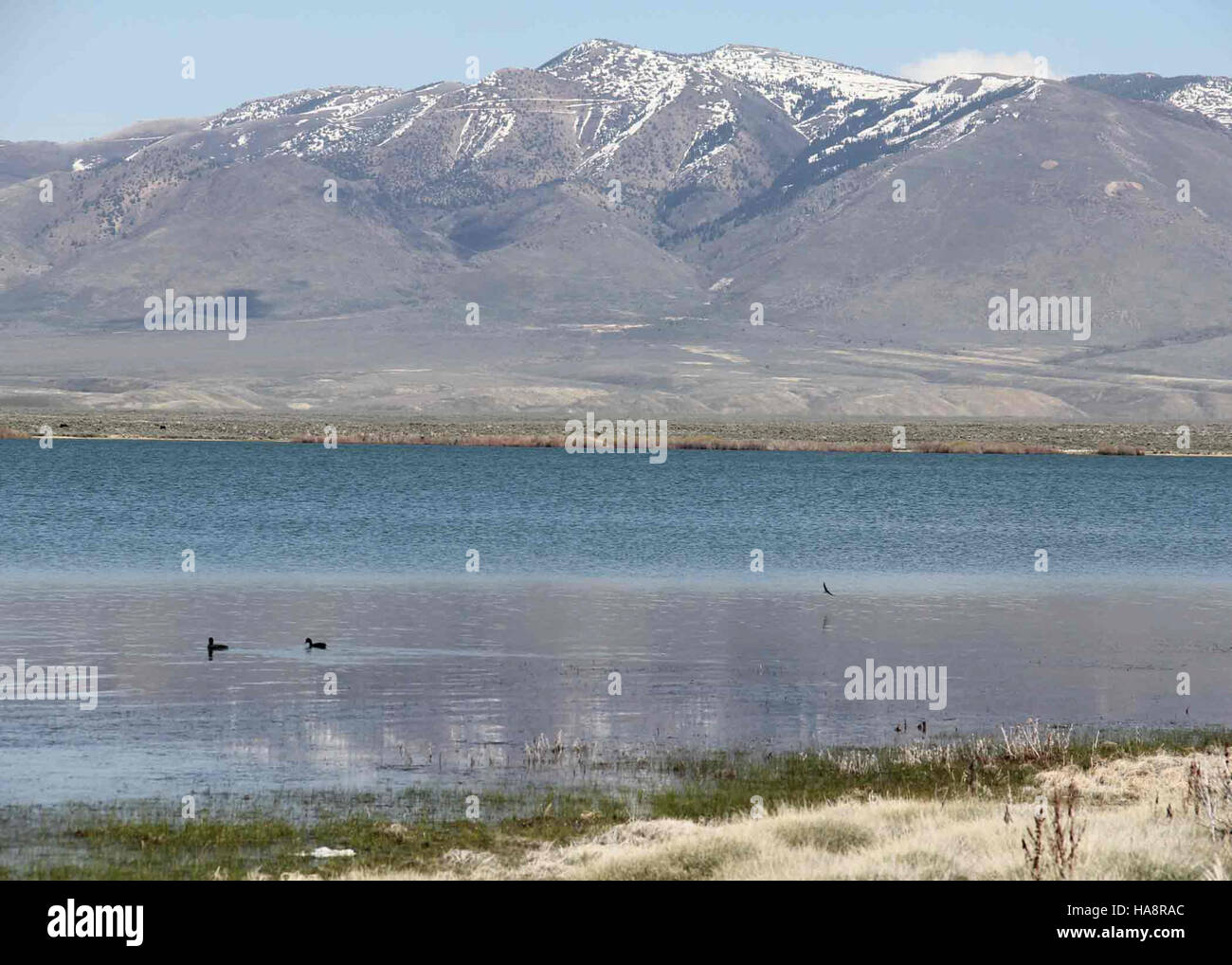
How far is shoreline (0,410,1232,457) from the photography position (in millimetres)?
154375

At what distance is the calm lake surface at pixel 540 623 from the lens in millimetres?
24281

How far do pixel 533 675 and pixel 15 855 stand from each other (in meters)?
14.4

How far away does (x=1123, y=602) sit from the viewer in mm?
45094

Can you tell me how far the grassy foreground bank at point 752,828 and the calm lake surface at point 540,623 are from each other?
5.95 feet

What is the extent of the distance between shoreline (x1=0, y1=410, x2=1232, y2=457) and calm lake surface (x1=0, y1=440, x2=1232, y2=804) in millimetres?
66458

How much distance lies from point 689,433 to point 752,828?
154099mm
